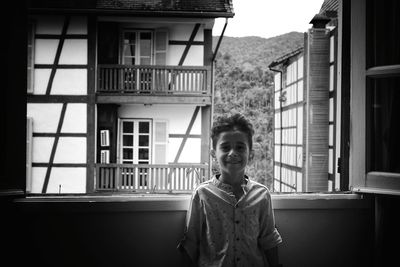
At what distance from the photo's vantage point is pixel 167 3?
875 cm

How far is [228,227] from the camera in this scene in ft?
4.83

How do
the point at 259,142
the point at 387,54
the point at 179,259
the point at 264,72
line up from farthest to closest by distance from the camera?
the point at 264,72 < the point at 259,142 < the point at 179,259 < the point at 387,54

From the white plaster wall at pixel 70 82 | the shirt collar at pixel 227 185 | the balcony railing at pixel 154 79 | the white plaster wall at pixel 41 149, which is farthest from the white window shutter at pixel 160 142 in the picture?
the shirt collar at pixel 227 185

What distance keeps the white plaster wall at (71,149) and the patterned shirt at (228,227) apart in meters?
7.86

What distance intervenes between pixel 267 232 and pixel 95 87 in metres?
8.02

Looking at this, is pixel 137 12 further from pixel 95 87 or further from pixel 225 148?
pixel 225 148

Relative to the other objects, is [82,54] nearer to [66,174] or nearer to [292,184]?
→ [66,174]

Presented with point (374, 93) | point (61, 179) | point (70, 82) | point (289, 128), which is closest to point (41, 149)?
point (61, 179)

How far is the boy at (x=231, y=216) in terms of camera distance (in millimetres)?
1459

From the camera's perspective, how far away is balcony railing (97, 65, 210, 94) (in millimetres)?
8797

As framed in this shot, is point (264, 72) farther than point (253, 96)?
Yes

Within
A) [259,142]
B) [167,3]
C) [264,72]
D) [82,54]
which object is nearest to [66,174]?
[82,54]

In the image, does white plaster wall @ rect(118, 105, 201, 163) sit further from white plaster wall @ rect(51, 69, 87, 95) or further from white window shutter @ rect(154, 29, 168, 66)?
white plaster wall @ rect(51, 69, 87, 95)

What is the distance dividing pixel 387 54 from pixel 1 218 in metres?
1.97
